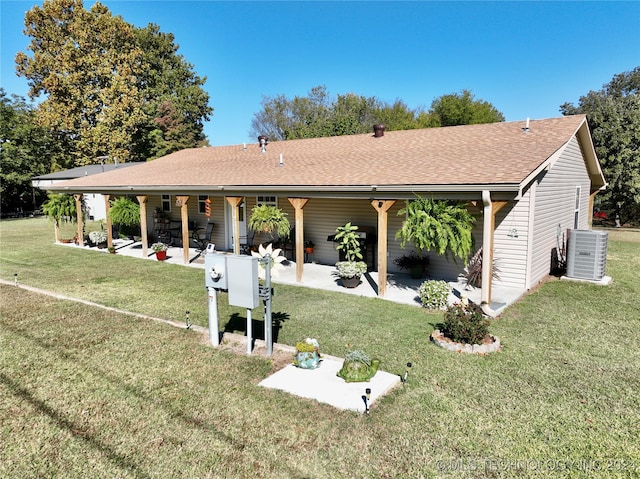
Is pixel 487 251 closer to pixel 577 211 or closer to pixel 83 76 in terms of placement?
pixel 577 211

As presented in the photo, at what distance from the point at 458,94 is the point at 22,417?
4449cm

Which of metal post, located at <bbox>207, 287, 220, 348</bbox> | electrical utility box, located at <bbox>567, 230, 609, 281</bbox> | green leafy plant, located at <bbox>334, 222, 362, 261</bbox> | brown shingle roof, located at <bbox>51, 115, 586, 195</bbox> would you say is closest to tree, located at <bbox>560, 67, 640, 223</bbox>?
brown shingle roof, located at <bbox>51, 115, 586, 195</bbox>

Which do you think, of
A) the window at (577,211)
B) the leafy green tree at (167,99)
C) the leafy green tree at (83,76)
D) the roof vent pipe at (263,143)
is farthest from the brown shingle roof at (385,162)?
the leafy green tree at (167,99)

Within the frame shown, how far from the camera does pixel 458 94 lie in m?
41.4

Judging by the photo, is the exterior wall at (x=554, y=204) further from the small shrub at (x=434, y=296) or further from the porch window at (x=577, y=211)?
the small shrub at (x=434, y=296)

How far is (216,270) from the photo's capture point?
18.0ft

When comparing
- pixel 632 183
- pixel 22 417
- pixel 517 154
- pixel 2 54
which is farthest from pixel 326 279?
pixel 2 54

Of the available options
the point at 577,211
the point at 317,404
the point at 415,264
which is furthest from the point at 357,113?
the point at 317,404

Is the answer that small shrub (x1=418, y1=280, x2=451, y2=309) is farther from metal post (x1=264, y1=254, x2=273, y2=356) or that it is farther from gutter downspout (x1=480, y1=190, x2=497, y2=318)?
metal post (x1=264, y1=254, x2=273, y2=356)

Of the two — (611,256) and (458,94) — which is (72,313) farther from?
(458,94)

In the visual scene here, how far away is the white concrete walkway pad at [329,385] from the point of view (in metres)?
4.30

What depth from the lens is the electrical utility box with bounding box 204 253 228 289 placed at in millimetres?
5469

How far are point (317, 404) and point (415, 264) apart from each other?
655 centimetres

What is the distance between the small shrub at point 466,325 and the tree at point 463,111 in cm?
3414
